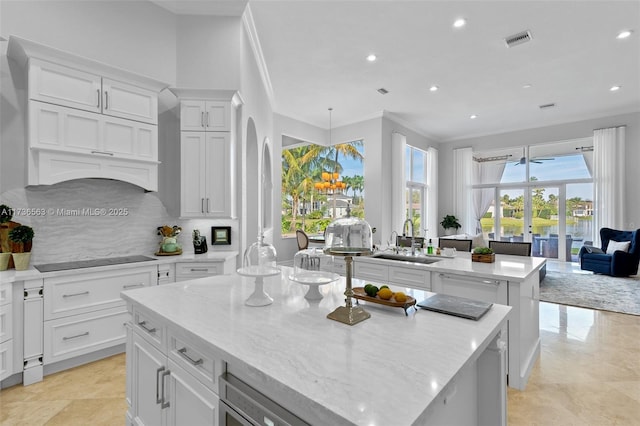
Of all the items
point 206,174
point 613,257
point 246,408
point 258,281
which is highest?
point 206,174

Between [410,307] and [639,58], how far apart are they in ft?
19.5

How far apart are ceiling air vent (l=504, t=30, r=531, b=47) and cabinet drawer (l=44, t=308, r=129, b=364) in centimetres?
541

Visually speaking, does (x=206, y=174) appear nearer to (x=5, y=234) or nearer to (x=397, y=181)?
(x=5, y=234)

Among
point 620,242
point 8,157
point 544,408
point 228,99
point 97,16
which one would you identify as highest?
point 97,16

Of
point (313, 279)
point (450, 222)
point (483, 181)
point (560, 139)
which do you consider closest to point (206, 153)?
point (313, 279)

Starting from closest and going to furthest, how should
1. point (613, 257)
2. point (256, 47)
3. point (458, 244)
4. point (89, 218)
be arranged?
point (89, 218) < point (458, 244) < point (256, 47) < point (613, 257)

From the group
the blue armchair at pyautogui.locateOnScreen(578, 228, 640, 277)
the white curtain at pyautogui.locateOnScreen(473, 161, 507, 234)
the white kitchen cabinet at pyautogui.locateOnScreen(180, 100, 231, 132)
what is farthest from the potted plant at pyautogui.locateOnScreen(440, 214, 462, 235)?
the white kitchen cabinet at pyautogui.locateOnScreen(180, 100, 231, 132)

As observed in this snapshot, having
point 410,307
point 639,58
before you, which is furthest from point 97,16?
point 639,58

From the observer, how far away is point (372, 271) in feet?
10.4

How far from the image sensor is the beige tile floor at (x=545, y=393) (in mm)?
2014

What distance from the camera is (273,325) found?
121 centimetres

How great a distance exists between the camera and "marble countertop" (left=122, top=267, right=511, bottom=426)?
74cm

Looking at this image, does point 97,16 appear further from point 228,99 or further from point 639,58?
point 639,58

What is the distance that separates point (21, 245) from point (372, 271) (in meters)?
3.09
